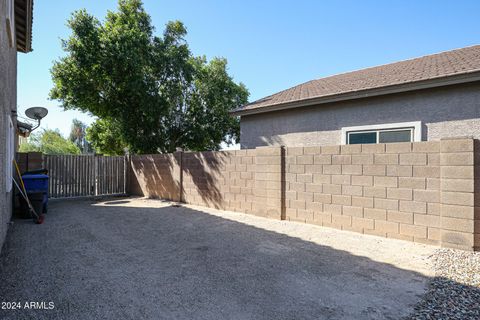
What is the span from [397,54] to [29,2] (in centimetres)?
1313

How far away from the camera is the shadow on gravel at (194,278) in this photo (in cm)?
306

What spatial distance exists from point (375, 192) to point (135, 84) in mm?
11421

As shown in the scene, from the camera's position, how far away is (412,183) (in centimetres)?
555

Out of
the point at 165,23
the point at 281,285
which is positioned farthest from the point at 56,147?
the point at 281,285

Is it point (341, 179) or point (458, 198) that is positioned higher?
point (341, 179)

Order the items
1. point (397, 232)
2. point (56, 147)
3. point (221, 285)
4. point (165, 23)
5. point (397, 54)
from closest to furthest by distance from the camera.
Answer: point (221, 285) → point (397, 232) → point (397, 54) → point (165, 23) → point (56, 147)

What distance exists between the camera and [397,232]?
571 cm

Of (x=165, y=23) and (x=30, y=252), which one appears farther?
(x=165, y=23)

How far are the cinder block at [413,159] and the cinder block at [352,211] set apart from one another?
136 cm

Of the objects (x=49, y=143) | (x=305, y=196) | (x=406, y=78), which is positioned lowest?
(x=305, y=196)

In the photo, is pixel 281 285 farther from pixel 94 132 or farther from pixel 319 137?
pixel 94 132

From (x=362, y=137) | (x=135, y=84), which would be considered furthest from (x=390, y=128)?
(x=135, y=84)

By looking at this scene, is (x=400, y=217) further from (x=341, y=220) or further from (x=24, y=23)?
(x=24, y=23)

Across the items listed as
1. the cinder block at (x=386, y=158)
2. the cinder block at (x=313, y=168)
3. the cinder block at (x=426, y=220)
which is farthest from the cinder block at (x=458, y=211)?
the cinder block at (x=313, y=168)
